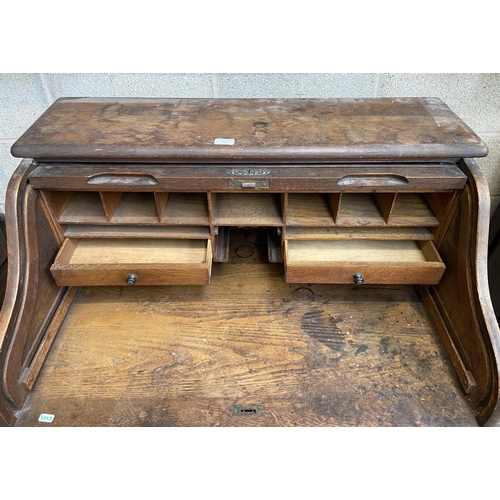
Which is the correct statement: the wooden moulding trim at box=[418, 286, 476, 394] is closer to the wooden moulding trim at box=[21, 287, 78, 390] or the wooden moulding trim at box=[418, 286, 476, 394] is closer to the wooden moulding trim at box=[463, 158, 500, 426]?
the wooden moulding trim at box=[463, 158, 500, 426]

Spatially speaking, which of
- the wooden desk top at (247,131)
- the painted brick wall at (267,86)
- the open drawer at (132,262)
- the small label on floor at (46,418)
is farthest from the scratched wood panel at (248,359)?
the painted brick wall at (267,86)

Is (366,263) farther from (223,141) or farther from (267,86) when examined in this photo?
(267,86)

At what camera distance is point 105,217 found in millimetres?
998

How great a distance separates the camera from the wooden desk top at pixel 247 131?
0.88m

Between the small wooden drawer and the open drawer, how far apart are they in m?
0.26

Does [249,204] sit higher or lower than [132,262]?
higher

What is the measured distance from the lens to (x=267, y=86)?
1322 mm

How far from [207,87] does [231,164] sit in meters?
0.57

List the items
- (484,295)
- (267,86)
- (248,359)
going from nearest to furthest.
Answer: (484,295) < (248,359) < (267,86)

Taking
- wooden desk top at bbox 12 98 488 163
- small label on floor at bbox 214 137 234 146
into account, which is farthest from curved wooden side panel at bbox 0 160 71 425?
small label on floor at bbox 214 137 234 146

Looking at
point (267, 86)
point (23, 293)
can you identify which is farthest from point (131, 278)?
point (267, 86)

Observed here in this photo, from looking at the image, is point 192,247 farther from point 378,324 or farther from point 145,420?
point 378,324

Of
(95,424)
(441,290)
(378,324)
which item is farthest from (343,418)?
(95,424)

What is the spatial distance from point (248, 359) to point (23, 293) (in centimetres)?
58
